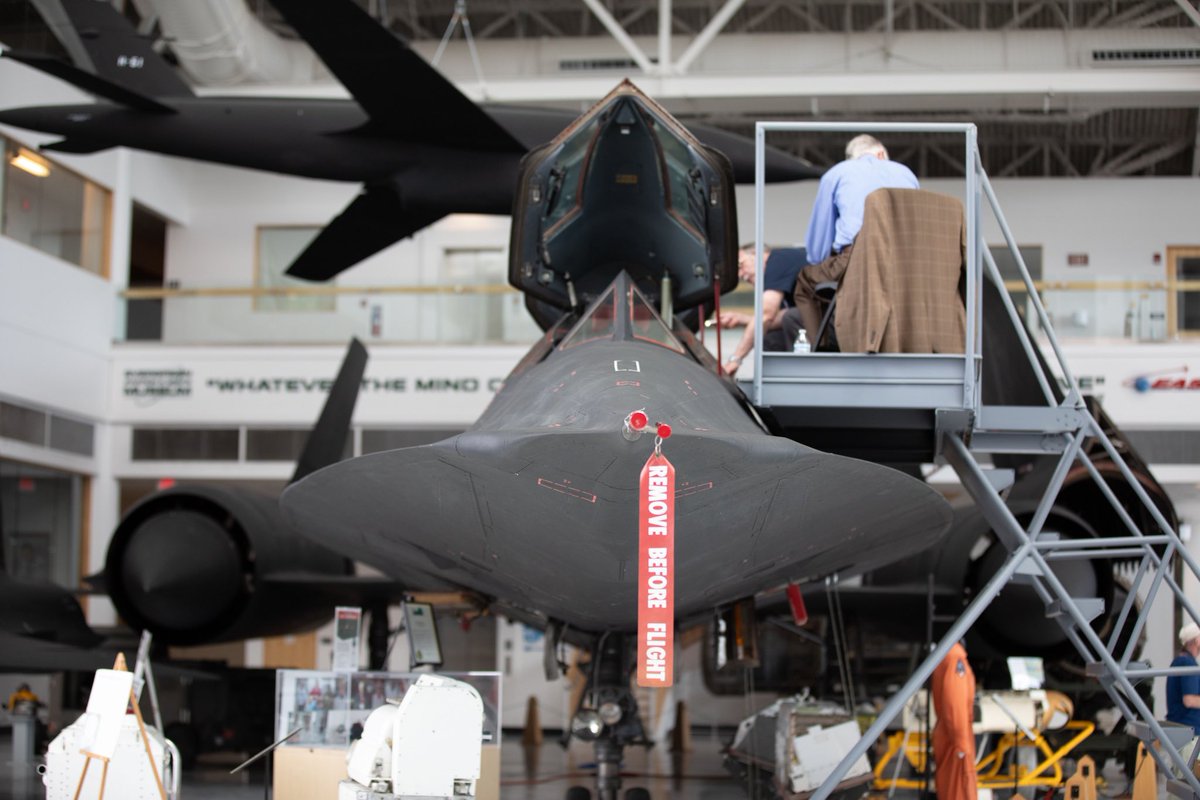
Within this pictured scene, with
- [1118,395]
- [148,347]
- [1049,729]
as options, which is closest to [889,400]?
[1049,729]

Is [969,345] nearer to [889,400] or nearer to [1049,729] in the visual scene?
[889,400]

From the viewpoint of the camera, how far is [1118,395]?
15211 mm

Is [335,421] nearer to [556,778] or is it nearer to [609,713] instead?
[556,778]

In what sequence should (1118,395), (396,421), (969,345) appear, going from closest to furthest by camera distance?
(969,345) → (1118,395) → (396,421)

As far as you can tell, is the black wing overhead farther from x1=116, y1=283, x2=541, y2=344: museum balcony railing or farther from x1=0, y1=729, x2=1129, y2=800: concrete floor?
x1=0, y1=729, x2=1129, y2=800: concrete floor

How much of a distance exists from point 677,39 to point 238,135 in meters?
8.20

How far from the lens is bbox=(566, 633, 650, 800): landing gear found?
676 centimetres

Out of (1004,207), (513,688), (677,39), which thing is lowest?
(513,688)

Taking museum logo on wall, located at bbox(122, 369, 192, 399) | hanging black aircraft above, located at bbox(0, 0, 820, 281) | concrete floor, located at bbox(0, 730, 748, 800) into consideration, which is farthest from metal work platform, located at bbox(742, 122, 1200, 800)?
museum logo on wall, located at bbox(122, 369, 192, 399)

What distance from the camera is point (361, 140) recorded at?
12430mm

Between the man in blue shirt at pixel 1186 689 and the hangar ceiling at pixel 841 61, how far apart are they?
8.79 m

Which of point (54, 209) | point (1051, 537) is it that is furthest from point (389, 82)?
point (1051, 537)

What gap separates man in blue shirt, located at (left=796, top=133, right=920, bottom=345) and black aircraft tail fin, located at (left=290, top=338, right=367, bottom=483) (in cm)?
527

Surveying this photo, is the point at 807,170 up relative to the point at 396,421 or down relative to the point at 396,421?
up
